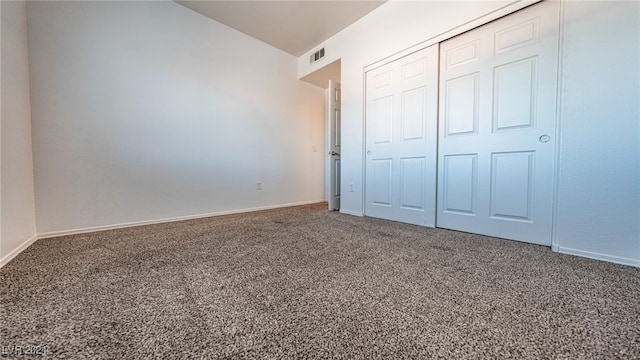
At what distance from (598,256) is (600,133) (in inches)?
31.2

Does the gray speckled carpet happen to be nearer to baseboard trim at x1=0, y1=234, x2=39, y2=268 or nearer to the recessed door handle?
baseboard trim at x1=0, y1=234, x2=39, y2=268

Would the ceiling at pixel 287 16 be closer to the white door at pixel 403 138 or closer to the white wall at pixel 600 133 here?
the white door at pixel 403 138

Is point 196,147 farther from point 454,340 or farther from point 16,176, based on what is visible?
point 454,340

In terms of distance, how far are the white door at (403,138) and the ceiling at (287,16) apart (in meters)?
0.81

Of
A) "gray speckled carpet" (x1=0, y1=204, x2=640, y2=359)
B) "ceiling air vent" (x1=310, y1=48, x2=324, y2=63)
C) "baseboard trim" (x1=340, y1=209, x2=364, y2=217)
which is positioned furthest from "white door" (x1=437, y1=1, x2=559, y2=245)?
"ceiling air vent" (x1=310, y1=48, x2=324, y2=63)

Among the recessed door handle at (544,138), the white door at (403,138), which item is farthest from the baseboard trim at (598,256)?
the white door at (403,138)

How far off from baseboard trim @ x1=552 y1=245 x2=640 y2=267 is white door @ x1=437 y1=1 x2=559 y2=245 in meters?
0.13

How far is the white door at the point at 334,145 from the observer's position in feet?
11.5

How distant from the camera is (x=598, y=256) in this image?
4.85ft

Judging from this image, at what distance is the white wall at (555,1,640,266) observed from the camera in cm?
138

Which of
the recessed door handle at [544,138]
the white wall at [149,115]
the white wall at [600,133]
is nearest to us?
the white wall at [600,133]

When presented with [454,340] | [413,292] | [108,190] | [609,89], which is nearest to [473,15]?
[609,89]

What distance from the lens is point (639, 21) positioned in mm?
1354

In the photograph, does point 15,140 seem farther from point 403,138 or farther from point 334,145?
point 403,138
